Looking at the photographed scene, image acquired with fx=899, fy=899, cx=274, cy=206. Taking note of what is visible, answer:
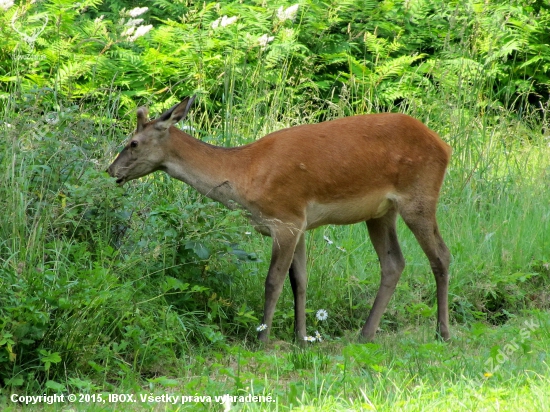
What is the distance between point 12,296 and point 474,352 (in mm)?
3113

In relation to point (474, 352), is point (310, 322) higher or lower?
lower

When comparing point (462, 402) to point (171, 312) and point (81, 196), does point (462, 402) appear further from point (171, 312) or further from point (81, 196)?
point (81, 196)

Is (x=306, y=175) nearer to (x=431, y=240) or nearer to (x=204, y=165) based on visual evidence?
(x=204, y=165)

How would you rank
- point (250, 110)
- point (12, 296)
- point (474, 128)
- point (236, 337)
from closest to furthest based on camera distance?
1. point (12, 296)
2. point (236, 337)
3. point (250, 110)
4. point (474, 128)

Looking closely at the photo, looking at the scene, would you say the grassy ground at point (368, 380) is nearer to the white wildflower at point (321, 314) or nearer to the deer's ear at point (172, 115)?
the white wildflower at point (321, 314)

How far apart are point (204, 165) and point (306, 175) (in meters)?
0.80

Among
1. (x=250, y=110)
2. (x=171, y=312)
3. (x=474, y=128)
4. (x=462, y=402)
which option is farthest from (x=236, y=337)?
(x=474, y=128)

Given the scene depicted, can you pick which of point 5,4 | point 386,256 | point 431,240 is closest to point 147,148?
point 5,4

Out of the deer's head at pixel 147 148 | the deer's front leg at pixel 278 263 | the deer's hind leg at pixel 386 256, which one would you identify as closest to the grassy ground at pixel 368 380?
the deer's front leg at pixel 278 263

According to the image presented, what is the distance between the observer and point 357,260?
26.6 feet

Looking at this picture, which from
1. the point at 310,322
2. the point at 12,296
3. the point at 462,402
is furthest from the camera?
the point at 310,322

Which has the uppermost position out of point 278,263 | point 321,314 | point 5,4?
point 5,4

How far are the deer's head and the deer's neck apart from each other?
0.08m

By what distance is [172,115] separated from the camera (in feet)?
23.0
